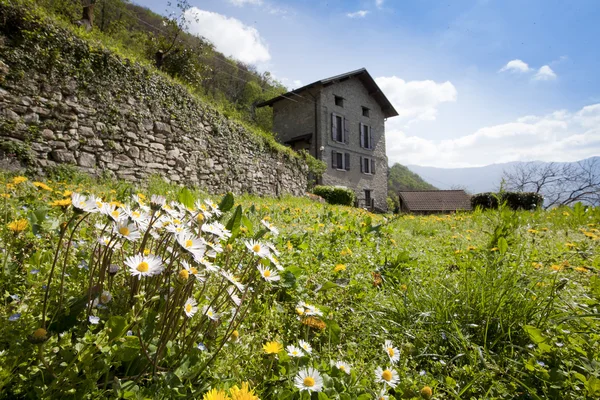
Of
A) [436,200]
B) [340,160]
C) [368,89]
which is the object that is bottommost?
[436,200]

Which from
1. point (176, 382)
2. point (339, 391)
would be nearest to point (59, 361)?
point (176, 382)

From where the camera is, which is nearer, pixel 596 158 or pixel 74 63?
pixel 74 63

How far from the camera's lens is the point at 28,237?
4.73 ft

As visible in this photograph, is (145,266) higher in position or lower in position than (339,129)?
lower

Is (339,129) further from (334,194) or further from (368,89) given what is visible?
(334,194)

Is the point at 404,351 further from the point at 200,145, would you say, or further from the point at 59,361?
the point at 200,145

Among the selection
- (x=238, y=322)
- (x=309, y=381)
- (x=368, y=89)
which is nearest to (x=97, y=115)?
(x=238, y=322)

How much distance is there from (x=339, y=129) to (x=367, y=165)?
355 centimetres

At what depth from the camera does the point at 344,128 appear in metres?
19.3

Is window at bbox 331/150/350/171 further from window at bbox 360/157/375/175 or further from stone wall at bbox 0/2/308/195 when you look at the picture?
stone wall at bbox 0/2/308/195

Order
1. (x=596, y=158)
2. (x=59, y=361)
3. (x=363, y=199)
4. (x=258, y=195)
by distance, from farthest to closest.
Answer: (x=363, y=199) → (x=596, y=158) → (x=258, y=195) → (x=59, y=361)

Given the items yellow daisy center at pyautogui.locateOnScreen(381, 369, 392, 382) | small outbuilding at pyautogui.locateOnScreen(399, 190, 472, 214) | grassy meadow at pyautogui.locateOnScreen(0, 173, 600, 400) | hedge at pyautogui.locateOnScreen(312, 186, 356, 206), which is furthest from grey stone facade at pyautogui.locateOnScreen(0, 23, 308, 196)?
small outbuilding at pyautogui.locateOnScreen(399, 190, 472, 214)

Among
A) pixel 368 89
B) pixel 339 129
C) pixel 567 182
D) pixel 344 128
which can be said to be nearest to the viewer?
pixel 567 182

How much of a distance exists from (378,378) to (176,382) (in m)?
0.63
